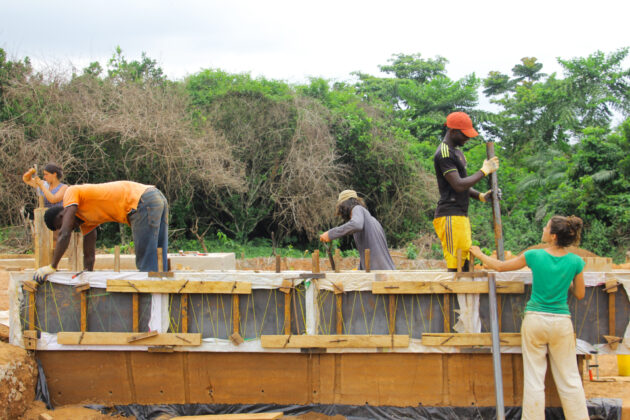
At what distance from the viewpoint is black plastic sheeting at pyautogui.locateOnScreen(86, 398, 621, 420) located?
4.62 metres

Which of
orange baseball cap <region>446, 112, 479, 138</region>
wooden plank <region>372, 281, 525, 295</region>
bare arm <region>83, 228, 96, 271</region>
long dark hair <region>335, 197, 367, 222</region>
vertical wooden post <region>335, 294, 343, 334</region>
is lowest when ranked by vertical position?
vertical wooden post <region>335, 294, 343, 334</region>

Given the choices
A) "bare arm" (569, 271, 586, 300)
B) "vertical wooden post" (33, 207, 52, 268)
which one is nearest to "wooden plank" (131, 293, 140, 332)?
"vertical wooden post" (33, 207, 52, 268)

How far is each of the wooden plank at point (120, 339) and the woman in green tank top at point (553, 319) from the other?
8.41 feet

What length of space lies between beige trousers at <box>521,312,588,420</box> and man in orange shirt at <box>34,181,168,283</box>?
322cm

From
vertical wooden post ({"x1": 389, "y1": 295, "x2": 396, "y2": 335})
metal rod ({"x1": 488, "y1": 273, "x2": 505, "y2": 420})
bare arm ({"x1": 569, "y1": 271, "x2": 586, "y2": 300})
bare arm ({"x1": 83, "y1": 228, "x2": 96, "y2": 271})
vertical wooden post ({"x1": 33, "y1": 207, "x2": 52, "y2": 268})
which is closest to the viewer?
bare arm ({"x1": 569, "y1": 271, "x2": 586, "y2": 300})

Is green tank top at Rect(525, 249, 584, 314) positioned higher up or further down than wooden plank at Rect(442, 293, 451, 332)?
higher up

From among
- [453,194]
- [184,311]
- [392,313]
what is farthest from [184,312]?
[453,194]

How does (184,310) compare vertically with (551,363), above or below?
above

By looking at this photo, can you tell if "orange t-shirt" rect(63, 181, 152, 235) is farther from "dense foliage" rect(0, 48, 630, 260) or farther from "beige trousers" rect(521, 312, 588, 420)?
"dense foliage" rect(0, 48, 630, 260)

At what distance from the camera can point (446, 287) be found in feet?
14.7

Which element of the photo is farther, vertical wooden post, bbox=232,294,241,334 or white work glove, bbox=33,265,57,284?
white work glove, bbox=33,265,57,284

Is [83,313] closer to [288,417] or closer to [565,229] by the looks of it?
[288,417]

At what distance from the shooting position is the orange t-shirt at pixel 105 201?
5104mm

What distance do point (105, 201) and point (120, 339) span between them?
4.49 feet
